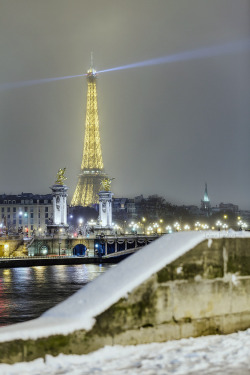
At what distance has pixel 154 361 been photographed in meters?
5.66

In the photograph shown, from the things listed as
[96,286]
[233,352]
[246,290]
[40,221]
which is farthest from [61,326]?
[40,221]

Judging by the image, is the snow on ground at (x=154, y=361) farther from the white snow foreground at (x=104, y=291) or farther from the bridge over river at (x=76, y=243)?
the bridge over river at (x=76, y=243)

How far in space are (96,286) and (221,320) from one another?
1469 millimetres

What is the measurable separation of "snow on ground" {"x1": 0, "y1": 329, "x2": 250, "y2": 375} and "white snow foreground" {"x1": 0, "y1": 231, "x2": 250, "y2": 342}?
10.4 inches

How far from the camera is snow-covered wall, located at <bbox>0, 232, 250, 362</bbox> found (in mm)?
5801

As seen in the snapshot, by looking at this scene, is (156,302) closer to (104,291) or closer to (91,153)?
(104,291)

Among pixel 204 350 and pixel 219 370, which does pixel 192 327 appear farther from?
pixel 219 370

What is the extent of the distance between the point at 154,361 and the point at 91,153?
6361 inches

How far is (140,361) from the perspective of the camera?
5672 millimetres

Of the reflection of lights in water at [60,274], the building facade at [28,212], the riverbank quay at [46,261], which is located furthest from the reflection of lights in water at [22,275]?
the building facade at [28,212]

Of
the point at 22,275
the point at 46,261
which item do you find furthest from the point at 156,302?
the point at 46,261

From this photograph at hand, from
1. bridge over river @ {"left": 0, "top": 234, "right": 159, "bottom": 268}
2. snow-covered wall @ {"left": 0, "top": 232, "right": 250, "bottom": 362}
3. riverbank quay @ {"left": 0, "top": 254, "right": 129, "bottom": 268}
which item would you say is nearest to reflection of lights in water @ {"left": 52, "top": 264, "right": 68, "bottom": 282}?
riverbank quay @ {"left": 0, "top": 254, "right": 129, "bottom": 268}

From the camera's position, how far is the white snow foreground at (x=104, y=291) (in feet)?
18.9

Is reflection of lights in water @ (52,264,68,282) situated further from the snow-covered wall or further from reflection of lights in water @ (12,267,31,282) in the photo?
the snow-covered wall
